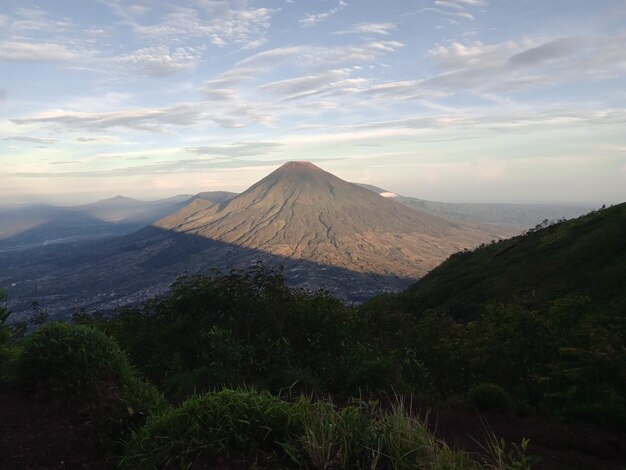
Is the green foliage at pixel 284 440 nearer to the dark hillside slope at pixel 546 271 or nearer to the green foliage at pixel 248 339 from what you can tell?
the green foliage at pixel 248 339

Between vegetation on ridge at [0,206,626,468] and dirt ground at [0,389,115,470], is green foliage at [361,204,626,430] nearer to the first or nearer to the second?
vegetation on ridge at [0,206,626,468]

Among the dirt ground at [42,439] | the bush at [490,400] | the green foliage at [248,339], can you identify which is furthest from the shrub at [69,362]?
the bush at [490,400]

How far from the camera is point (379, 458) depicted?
4.57 metres

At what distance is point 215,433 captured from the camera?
4988mm

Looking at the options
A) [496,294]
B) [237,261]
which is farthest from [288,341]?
[237,261]

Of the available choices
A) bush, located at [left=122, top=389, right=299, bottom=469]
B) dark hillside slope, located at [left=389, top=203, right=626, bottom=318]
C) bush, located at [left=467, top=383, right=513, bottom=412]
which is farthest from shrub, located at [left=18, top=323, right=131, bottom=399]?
dark hillside slope, located at [left=389, top=203, right=626, bottom=318]

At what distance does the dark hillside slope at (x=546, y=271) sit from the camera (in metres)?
18.0

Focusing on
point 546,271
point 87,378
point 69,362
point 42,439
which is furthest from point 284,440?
point 546,271

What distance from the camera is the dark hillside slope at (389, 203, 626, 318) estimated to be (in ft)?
58.9

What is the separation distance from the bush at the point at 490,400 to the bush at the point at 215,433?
4837 millimetres

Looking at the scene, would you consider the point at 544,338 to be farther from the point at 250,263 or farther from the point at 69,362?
the point at 250,263

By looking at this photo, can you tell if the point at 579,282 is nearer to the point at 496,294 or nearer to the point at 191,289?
the point at 496,294

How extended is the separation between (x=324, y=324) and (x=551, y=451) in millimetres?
5508

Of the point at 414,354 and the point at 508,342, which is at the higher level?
the point at 508,342
